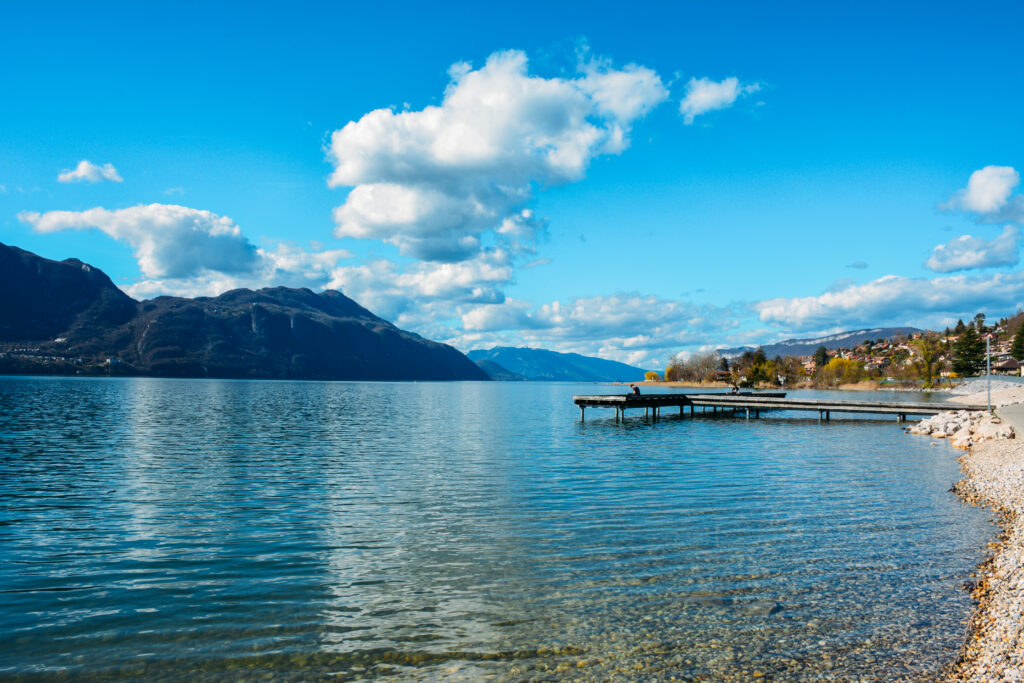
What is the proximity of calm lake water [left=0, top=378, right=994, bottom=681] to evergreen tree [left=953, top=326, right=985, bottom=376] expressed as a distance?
200m

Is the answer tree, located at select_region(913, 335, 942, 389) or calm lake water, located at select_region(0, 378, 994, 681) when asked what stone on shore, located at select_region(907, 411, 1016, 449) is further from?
tree, located at select_region(913, 335, 942, 389)

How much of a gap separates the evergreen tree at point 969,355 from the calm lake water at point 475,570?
658 ft

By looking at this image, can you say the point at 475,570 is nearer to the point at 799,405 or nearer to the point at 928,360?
the point at 799,405

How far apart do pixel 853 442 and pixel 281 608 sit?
154 feet

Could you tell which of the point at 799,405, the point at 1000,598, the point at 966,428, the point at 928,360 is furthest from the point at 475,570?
the point at 928,360

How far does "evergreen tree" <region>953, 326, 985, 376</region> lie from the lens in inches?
7461

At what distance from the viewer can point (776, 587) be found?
532 inches

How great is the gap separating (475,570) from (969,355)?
752 feet

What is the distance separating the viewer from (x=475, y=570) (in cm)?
1445

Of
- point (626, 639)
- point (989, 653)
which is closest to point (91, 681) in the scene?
point (626, 639)

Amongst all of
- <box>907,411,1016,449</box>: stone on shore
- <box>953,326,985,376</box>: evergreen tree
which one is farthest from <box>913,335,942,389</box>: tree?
<box>907,411,1016,449</box>: stone on shore

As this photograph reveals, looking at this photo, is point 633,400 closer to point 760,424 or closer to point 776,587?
point 760,424

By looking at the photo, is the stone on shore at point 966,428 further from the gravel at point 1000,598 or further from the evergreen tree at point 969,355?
the evergreen tree at point 969,355

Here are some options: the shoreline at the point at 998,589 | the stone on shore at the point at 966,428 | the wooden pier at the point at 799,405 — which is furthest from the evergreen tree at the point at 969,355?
the shoreline at the point at 998,589
